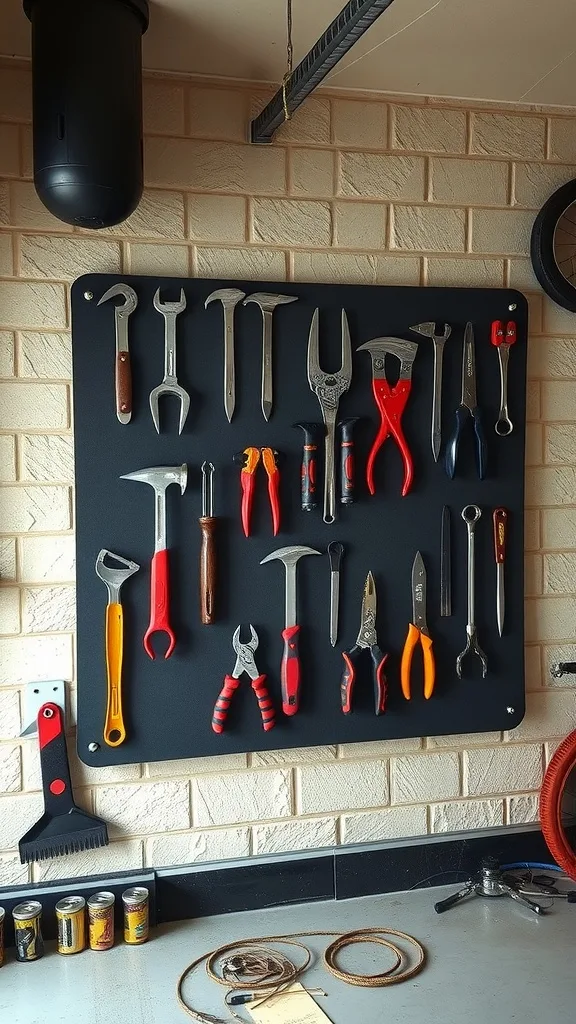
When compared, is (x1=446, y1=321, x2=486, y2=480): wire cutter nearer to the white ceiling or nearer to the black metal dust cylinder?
the white ceiling

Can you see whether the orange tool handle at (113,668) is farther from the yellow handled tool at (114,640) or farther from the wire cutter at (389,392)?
the wire cutter at (389,392)

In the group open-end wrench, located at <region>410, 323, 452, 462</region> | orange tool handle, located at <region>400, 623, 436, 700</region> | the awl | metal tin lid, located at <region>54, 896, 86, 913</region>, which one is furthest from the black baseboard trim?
open-end wrench, located at <region>410, 323, 452, 462</region>

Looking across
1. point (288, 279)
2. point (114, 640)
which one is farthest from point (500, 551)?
point (114, 640)

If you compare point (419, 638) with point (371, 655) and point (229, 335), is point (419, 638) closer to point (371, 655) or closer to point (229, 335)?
point (371, 655)

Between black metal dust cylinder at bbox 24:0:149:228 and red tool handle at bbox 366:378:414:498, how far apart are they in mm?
669

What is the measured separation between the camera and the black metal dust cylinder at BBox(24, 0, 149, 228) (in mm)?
1592

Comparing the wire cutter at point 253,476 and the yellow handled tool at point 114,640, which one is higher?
the wire cutter at point 253,476

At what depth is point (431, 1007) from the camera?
165 centimetres

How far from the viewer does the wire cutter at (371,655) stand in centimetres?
200

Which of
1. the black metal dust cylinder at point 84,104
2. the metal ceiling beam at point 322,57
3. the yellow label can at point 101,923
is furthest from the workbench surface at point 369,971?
the metal ceiling beam at point 322,57

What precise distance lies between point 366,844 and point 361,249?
50.6 inches

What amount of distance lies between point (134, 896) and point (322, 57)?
1545mm

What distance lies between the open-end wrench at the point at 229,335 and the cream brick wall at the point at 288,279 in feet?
0.22

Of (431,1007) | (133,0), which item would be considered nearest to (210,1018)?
(431,1007)
